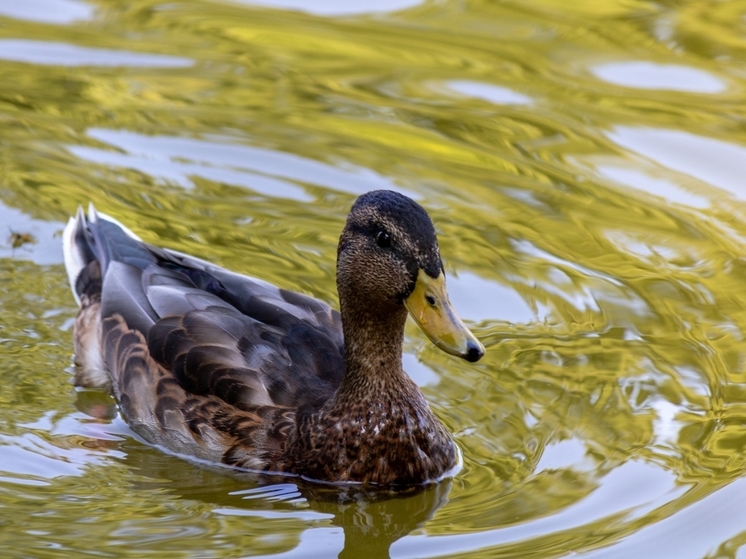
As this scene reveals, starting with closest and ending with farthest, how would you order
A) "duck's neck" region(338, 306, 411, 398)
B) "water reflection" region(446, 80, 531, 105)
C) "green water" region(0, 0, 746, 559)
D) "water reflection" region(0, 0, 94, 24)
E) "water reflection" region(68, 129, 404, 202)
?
"green water" region(0, 0, 746, 559), "duck's neck" region(338, 306, 411, 398), "water reflection" region(68, 129, 404, 202), "water reflection" region(446, 80, 531, 105), "water reflection" region(0, 0, 94, 24)

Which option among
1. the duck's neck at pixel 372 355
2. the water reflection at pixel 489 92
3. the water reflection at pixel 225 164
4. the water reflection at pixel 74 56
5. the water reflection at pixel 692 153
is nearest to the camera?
the duck's neck at pixel 372 355

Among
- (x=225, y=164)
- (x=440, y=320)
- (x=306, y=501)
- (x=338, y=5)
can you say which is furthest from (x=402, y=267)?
(x=338, y=5)

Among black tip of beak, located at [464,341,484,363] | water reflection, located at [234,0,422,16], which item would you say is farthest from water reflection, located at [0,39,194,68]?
black tip of beak, located at [464,341,484,363]

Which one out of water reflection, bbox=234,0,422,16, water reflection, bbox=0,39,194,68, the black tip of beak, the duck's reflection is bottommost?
the duck's reflection

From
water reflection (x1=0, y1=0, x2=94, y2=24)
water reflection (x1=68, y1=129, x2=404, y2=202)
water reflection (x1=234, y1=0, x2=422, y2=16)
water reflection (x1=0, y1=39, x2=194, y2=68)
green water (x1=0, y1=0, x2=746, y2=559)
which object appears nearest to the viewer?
green water (x1=0, y1=0, x2=746, y2=559)

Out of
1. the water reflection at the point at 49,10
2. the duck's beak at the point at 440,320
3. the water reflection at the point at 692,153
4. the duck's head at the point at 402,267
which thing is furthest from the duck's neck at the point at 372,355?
the water reflection at the point at 49,10

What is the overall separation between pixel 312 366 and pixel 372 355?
49cm

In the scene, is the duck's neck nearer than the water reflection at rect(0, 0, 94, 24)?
Yes

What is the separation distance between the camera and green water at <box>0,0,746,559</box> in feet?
20.9

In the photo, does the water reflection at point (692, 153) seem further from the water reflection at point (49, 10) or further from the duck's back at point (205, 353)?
the water reflection at point (49, 10)

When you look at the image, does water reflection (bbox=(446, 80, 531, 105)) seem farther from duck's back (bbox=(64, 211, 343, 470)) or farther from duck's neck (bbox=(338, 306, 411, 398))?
duck's neck (bbox=(338, 306, 411, 398))

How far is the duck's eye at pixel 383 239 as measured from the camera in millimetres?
6430

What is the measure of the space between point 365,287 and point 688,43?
23.6 ft

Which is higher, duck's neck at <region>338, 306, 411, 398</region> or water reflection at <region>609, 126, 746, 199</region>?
water reflection at <region>609, 126, 746, 199</region>
